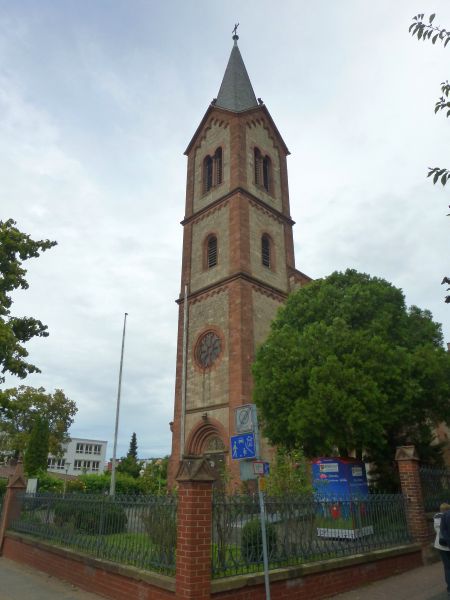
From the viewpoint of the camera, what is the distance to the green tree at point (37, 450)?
3322 cm

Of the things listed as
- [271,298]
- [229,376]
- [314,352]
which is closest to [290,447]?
[314,352]

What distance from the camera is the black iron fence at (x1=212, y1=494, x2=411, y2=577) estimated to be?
278 inches

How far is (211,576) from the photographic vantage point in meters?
6.53

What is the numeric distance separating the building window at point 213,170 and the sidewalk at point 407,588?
21231 millimetres

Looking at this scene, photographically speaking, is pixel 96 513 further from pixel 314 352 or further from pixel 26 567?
pixel 314 352

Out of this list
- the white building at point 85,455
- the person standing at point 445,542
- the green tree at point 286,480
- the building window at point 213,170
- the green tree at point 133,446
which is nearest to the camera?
the person standing at point 445,542

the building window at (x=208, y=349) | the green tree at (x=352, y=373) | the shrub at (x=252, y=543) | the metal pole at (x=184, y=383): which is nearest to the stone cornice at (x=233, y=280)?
the metal pole at (x=184, y=383)

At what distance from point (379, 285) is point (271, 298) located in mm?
7706

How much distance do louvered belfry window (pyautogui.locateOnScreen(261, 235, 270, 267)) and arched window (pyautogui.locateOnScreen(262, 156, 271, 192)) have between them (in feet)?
13.0

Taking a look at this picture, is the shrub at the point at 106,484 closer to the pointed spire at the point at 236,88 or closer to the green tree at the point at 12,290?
the green tree at the point at 12,290

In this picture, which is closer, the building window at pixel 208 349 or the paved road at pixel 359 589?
the paved road at pixel 359 589

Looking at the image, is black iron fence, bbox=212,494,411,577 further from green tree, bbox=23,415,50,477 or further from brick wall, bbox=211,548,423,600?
green tree, bbox=23,415,50,477

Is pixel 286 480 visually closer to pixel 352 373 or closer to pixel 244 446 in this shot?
pixel 352 373

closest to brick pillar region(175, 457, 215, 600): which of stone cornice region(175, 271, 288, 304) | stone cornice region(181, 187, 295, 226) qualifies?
stone cornice region(175, 271, 288, 304)
